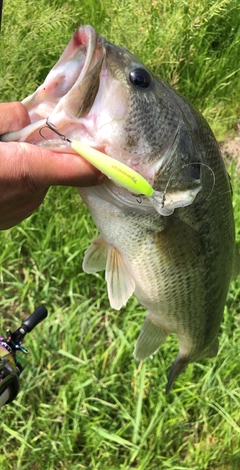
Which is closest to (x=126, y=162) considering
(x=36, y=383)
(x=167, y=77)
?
(x=36, y=383)

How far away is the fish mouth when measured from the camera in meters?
1.18

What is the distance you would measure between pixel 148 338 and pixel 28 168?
3.45ft

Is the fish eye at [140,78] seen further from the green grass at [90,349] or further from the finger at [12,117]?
the green grass at [90,349]

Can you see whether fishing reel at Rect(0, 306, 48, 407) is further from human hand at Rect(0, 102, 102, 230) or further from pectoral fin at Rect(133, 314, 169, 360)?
human hand at Rect(0, 102, 102, 230)

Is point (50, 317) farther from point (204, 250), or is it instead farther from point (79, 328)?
point (204, 250)

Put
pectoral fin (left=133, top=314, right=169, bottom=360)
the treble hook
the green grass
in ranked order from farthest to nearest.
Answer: the green grass
pectoral fin (left=133, top=314, right=169, bottom=360)
the treble hook

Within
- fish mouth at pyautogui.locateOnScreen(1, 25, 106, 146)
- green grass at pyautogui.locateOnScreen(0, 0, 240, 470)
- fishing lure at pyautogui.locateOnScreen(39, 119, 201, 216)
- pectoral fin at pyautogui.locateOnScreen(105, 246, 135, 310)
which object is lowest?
green grass at pyautogui.locateOnScreen(0, 0, 240, 470)

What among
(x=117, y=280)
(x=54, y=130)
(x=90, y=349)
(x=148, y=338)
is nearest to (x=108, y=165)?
(x=54, y=130)

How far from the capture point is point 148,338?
78.5 inches

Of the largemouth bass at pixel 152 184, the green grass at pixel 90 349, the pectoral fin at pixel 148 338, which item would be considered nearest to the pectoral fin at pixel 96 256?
the largemouth bass at pixel 152 184

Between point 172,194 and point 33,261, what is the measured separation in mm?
1762

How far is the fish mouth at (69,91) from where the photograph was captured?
118 centimetres

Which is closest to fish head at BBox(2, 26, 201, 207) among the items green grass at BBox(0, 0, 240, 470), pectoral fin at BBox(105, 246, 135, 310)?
pectoral fin at BBox(105, 246, 135, 310)

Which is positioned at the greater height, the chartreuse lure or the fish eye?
the fish eye
